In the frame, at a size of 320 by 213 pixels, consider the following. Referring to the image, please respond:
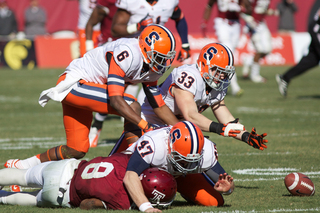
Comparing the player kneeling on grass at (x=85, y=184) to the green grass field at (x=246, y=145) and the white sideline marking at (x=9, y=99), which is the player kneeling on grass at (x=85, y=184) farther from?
the white sideline marking at (x=9, y=99)

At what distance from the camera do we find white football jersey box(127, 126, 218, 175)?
3768mm

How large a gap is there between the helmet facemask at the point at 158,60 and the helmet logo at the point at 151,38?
0.8 inches

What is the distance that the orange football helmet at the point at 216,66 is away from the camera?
16.1 feet

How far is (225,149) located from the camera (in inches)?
255

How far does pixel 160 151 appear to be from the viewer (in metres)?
3.78

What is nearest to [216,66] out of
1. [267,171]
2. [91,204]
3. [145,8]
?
[267,171]

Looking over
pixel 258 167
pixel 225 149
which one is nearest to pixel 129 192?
pixel 258 167

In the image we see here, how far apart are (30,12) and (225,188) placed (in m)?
17.7

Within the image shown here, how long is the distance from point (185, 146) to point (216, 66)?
1451 mm

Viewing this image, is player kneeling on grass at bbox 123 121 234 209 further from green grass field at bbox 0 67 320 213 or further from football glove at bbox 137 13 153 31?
football glove at bbox 137 13 153 31

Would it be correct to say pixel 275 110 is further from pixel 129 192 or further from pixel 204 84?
pixel 129 192

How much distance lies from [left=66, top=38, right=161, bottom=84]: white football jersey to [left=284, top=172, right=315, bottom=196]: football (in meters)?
1.64

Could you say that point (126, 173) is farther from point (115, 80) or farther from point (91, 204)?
point (115, 80)

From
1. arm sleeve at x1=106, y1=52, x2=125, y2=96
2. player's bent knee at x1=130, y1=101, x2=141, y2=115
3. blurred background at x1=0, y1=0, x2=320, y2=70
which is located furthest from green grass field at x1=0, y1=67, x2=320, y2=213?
blurred background at x1=0, y1=0, x2=320, y2=70
